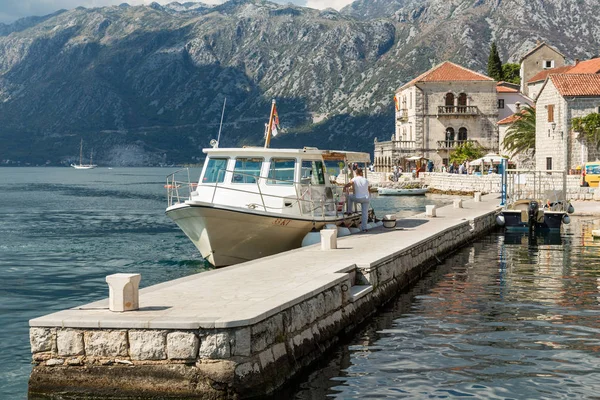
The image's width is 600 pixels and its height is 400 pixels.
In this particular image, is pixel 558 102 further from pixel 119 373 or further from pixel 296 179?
pixel 119 373

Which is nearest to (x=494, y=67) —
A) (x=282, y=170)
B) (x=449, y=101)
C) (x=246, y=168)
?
(x=449, y=101)

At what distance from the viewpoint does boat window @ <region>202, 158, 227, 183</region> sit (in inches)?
940

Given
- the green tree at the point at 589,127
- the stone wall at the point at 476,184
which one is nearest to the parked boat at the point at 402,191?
the stone wall at the point at 476,184

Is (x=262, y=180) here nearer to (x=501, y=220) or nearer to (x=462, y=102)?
(x=501, y=220)

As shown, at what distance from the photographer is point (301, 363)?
10828mm

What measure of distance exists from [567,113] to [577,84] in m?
2.50

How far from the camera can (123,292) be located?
968cm

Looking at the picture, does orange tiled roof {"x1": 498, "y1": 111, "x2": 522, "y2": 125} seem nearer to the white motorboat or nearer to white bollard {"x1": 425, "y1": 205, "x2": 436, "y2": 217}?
white bollard {"x1": 425, "y1": 205, "x2": 436, "y2": 217}

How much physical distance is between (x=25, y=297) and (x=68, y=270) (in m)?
5.58

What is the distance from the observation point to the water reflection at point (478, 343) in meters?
10.2

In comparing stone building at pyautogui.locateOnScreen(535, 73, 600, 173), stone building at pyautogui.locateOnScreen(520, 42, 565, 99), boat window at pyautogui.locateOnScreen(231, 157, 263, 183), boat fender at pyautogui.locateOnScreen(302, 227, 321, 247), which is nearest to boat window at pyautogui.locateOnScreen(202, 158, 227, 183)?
boat window at pyautogui.locateOnScreen(231, 157, 263, 183)

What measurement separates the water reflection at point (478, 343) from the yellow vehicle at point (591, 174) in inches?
1269

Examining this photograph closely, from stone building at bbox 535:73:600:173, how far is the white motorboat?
36.6 metres

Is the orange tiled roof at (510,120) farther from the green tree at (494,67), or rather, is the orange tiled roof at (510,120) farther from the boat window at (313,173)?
the boat window at (313,173)
